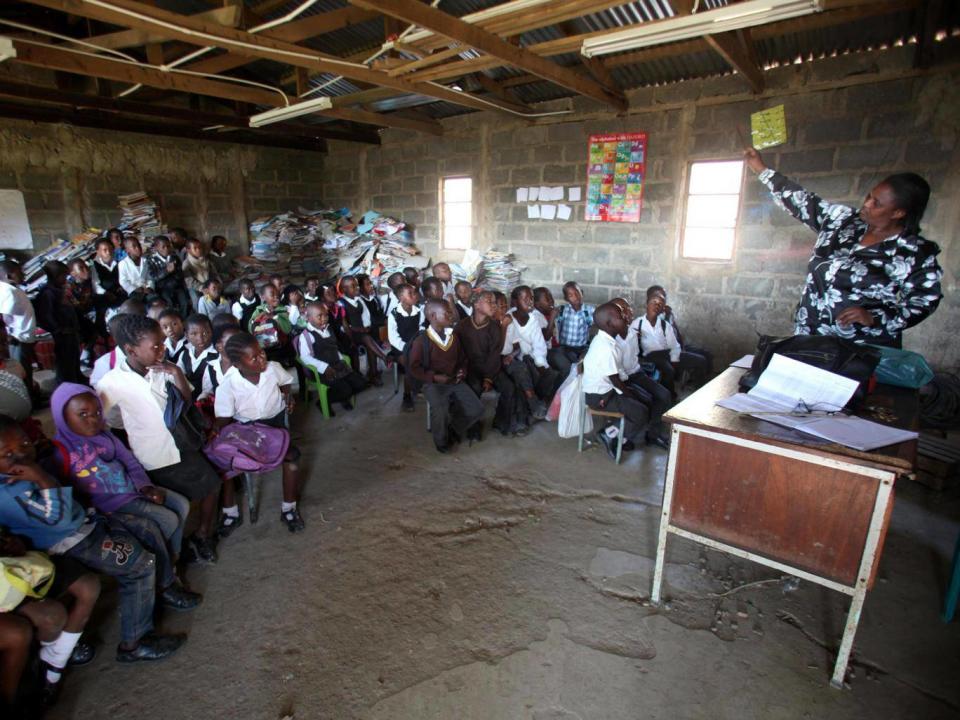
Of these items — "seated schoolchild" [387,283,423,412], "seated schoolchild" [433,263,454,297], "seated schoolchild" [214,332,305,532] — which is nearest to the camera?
"seated schoolchild" [214,332,305,532]

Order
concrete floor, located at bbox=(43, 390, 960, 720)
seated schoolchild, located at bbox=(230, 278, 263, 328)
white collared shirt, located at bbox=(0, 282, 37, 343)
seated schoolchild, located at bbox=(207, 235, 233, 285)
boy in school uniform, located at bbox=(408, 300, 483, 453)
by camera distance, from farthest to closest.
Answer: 1. seated schoolchild, located at bbox=(207, 235, 233, 285)
2. seated schoolchild, located at bbox=(230, 278, 263, 328)
3. white collared shirt, located at bbox=(0, 282, 37, 343)
4. boy in school uniform, located at bbox=(408, 300, 483, 453)
5. concrete floor, located at bbox=(43, 390, 960, 720)

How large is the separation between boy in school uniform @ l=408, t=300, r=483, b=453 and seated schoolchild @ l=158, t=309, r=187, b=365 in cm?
153

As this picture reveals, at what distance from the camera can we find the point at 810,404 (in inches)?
79.5

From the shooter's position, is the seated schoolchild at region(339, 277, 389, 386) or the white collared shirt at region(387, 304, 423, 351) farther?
the seated schoolchild at region(339, 277, 389, 386)

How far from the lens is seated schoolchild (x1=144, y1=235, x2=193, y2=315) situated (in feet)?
18.8

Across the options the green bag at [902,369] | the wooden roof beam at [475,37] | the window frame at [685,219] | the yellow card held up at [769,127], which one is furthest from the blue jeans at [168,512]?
the yellow card held up at [769,127]

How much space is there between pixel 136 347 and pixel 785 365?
8.94 ft

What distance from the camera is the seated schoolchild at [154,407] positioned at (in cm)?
231

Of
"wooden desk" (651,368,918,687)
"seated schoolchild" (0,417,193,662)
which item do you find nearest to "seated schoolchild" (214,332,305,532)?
"seated schoolchild" (0,417,193,662)

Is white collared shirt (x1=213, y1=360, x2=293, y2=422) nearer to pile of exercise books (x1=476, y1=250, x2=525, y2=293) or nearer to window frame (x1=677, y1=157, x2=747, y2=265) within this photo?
pile of exercise books (x1=476, y1=250, x2=525, y2=293)

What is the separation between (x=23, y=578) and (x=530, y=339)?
11.2 ft

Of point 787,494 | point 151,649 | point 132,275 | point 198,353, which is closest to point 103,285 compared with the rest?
point 132,275

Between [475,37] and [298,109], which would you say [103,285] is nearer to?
[298,109]

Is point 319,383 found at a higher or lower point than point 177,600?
higher
